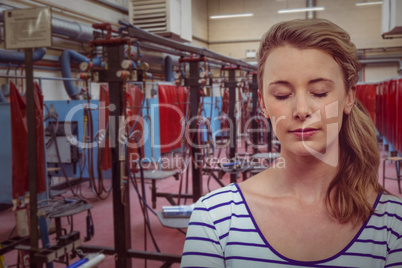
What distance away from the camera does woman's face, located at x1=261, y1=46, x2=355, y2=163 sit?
86 cm

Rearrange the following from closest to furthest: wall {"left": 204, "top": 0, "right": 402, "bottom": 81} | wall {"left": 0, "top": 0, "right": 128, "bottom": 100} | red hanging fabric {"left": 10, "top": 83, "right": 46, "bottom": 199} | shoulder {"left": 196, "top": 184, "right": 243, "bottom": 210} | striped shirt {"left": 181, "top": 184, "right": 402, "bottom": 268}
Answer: striped shirt {"left": 181, "top": 184, "right": 402, "bottom": 268}
shoulder {"left": 196, "top": 184, "right": 243, "bottom": 210}
red hanging fabric {"left": 10, "top": 83, "right": 46, "bottom": 199}
wall {"left": 0, "top": 0, "right": 128, "bottom": 100}
wall {"left": 204, "top": 0, "right": 402, "bottom": 81}

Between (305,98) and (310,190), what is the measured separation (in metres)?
0.27

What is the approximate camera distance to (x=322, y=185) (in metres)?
0.99

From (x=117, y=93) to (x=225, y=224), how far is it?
6.93ft

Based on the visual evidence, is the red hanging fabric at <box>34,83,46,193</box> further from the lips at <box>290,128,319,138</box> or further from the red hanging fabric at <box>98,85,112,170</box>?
the lips at <box>290,128,319,138</box>

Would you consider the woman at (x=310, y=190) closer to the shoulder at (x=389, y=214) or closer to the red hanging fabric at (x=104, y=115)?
the shoulder at (x=389, y=214)

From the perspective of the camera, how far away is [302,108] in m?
0.85

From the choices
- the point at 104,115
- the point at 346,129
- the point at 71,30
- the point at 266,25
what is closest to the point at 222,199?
the point at 346,129

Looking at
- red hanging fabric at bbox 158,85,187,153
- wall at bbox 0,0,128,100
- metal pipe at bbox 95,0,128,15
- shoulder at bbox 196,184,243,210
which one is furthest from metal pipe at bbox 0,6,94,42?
shoulder at bbox 196,184,243,210

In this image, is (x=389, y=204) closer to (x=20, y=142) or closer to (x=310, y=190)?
(x=310, y=190)

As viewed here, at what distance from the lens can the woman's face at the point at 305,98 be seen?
0.86m

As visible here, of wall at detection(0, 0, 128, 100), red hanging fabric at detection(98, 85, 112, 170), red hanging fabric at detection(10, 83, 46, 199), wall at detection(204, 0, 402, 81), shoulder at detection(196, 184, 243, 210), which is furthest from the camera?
wall at detection(204, 0, 402, 81)

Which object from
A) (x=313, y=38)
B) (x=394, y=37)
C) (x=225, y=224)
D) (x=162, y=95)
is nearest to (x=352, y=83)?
(x=313, y=38)

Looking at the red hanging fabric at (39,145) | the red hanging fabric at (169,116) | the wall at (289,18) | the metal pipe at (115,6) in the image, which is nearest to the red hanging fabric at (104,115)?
the red hanging fabric at (39,145)
